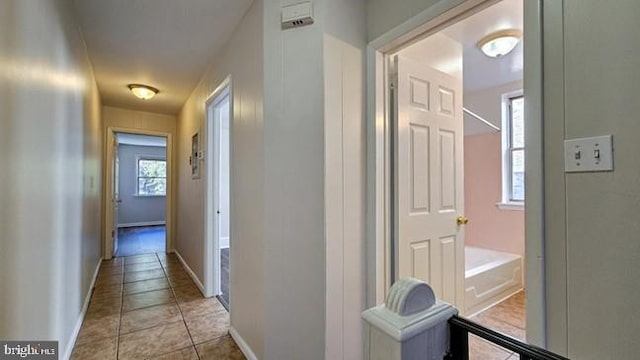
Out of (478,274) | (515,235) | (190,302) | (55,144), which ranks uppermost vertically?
(55,144)

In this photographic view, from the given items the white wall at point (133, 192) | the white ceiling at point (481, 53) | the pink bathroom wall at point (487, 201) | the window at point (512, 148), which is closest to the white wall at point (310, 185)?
the white ceiling at point (481, 53)

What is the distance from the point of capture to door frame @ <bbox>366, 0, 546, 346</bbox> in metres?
1.04

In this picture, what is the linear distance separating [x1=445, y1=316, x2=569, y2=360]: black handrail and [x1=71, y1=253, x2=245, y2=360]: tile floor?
1794 millimetres

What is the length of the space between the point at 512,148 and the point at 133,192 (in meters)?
9.25

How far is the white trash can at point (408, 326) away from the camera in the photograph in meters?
0.55

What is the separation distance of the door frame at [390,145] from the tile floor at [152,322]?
126 centimetres

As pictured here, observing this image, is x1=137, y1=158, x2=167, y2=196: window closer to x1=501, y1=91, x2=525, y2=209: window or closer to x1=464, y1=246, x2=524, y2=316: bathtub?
x1=464, y1=246, x2=524, y2=316: bathtub

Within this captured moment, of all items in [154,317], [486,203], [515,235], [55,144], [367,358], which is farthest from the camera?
[486,203]

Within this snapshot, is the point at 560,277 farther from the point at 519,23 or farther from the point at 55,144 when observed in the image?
the point at 55,144

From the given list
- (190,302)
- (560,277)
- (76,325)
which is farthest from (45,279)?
(560,277)

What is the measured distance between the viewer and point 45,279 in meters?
1.39

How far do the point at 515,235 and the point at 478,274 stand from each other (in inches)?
45.7

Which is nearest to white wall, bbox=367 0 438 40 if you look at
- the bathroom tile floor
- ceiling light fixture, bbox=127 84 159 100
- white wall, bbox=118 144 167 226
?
the bathroom tile floor

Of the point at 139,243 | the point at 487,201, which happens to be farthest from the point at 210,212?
the point at 139,243
